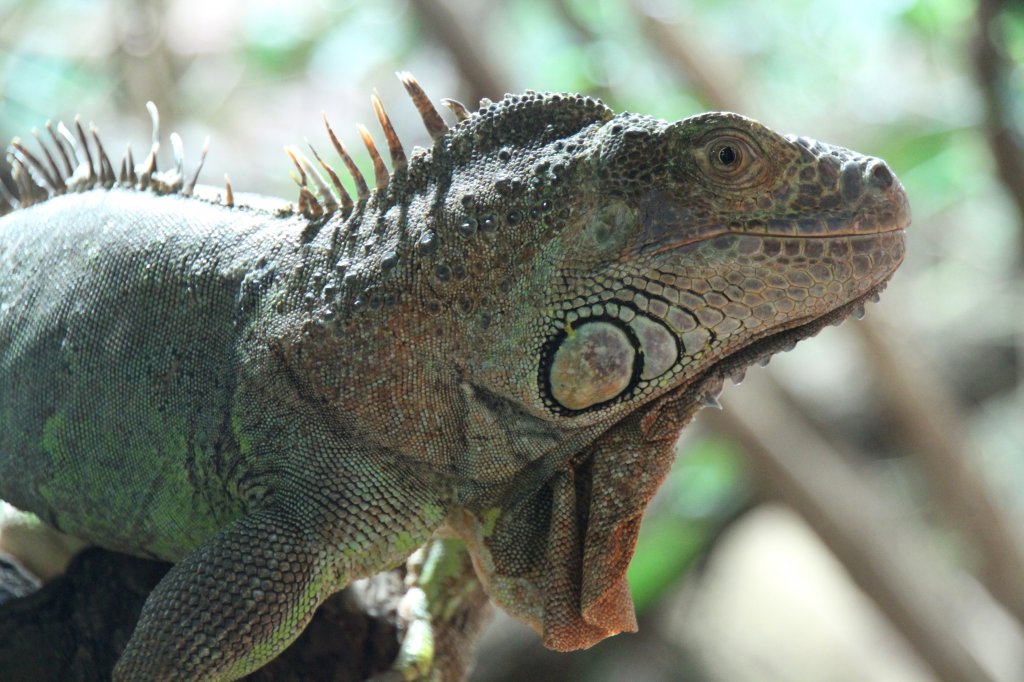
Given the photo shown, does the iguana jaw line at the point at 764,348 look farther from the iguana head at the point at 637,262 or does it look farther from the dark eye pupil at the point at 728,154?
the dark eye pupil at the point at 728,154

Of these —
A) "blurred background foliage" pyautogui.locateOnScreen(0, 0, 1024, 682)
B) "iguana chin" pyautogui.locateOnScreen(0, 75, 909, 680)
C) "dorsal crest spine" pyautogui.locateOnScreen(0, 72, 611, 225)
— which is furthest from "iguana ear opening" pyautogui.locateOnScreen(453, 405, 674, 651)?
"blurred background foliage" pyautogui.locateOnScreen(0, 0, 1024, 682)

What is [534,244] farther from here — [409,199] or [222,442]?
[222,442]

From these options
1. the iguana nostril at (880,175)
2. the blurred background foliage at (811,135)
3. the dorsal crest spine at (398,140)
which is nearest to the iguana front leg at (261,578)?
the dorsal crest spine at (398,140)

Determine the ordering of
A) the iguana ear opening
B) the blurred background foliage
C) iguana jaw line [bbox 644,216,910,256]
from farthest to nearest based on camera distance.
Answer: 1. the blurred background foliage
2. the iguana ear opening
3. iguana jaw line [bbox 644,216,910,256]

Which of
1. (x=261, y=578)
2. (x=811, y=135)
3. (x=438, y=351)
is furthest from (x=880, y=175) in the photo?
(x=811, y=135)

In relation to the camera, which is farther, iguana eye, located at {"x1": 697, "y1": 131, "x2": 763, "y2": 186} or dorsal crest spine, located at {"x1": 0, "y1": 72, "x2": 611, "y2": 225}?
dorsal crest spine, located at {"x1": 0, "y1": 72, "x2": 611, "y2": 225}

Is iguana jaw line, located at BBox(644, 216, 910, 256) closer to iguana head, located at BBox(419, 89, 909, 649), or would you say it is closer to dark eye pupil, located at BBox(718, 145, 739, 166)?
iguana head, located at BBox(419, 89, 909, 649)

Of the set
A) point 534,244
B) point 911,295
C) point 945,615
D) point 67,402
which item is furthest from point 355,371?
point 911,295
